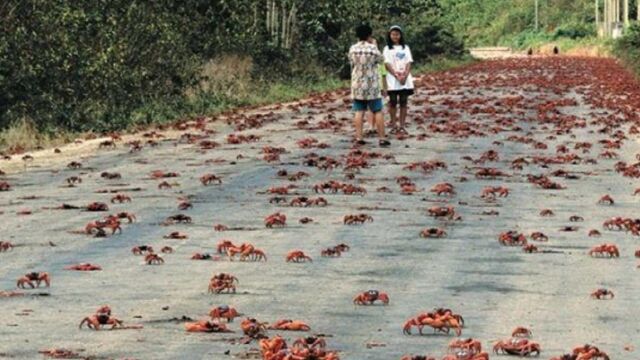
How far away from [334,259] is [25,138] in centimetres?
1541

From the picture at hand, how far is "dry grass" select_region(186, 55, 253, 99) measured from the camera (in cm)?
4109

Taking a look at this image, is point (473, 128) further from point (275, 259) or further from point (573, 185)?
point (275, 259)

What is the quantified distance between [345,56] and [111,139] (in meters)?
31.2

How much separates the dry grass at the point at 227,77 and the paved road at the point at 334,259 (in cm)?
1415

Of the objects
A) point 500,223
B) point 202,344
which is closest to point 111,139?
point 500,223

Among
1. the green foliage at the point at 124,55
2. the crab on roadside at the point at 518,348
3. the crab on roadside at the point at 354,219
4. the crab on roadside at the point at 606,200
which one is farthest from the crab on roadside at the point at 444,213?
the green foliage at the point at 124,55

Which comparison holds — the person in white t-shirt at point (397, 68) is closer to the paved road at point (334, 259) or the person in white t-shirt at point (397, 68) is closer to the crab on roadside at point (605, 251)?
the paved road at point (334, 259)

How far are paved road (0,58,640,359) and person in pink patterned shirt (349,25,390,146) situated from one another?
0.86 metres

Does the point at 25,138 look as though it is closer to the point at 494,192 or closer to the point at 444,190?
the point at 444,190

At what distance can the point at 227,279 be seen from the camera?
1120 centimetres

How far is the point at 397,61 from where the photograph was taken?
29500 mm

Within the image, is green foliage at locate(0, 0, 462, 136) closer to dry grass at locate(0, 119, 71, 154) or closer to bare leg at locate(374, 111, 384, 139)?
dry grass at locate(0, 119, 71, 154)

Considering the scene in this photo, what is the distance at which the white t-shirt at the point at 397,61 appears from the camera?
1158 inches

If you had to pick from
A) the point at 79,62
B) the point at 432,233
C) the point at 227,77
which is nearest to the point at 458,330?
the point at 432,233
